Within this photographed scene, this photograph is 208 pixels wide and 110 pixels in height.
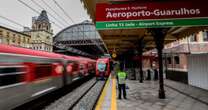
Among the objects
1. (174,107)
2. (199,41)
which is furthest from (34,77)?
(199,41)

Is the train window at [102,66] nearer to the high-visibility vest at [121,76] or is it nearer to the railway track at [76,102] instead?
the railway track at [76,102]

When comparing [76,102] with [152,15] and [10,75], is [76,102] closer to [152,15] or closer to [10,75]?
[10,75]

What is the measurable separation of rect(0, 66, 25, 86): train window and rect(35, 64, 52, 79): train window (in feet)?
5.13

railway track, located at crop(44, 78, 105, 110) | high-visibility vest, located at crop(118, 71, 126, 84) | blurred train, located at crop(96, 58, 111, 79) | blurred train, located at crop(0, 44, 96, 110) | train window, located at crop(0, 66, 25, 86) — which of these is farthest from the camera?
blurred train, located at crop(96, 58, 111, 79)

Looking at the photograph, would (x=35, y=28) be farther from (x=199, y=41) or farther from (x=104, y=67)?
(x=199, y=41)

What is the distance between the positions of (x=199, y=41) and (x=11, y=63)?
2499 centimetres

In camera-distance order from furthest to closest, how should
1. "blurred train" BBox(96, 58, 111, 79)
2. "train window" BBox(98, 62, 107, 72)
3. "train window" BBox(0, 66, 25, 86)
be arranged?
"train window" BBox(98, 62, 107, 72) → "blurred train" BBox(96, 58, 111, 79) → "train window" BBox(0, 66, 25, 86)

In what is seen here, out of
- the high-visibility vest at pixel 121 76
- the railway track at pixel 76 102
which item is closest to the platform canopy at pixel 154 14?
the high-visibility vest at pixel 121 76

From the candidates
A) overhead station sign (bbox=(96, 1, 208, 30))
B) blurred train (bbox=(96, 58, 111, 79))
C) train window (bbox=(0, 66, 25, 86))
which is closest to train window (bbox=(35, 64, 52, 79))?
train window (bbox=(0, 66, 25, 86))

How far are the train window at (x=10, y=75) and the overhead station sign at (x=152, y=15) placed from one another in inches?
128

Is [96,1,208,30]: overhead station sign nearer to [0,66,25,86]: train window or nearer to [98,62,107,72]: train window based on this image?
[0,66,25,86]: train window

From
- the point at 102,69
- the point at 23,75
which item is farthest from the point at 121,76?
the point at 102,69

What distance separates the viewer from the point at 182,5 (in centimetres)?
694

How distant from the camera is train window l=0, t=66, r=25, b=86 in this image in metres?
6.72
